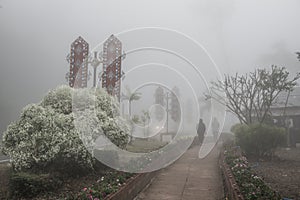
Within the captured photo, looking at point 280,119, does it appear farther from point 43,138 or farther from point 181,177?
point 43,138

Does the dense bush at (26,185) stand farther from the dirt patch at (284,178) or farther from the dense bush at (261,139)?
the dense bush at (261,139)

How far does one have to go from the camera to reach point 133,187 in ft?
18.6

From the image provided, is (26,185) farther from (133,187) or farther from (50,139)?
(133,187)

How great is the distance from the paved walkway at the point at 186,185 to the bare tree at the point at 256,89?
599cm

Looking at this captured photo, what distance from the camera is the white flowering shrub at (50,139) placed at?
5.98 meters

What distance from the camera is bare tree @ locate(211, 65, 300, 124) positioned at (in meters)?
12.9

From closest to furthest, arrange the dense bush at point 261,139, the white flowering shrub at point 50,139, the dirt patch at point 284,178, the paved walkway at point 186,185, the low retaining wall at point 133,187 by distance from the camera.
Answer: the low retaining wall at point 133,187 < the dirt patch at point 284,178 < the paved walkway at point 186,185 < the white flowering shrub at point 50,139 < the dense bush at point 261,139

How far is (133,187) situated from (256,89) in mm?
11048

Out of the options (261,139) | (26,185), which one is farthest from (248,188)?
(261,139)

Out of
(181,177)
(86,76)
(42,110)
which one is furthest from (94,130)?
(86,76)

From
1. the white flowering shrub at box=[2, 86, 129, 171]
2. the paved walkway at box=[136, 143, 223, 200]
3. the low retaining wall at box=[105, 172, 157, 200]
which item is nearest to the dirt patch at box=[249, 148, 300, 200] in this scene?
the paved walkway at box=[136, 143, 223, 200]

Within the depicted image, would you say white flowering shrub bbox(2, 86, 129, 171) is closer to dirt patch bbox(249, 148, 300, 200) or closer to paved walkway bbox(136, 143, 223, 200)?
paved walkway bbox(136, 143, 223, 200)

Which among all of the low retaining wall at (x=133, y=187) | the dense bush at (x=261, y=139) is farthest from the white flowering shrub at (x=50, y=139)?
the dense bush at (x=261, y=139)

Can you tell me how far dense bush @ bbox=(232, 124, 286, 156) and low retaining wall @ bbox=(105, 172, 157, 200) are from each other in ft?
18.4
